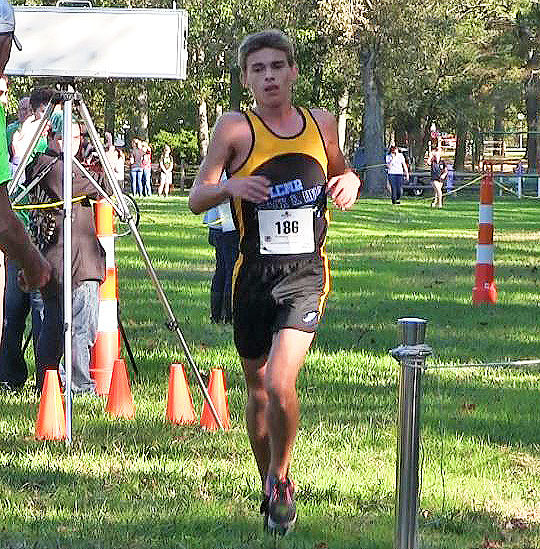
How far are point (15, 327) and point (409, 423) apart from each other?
5.90m

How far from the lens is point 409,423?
4.45 meters

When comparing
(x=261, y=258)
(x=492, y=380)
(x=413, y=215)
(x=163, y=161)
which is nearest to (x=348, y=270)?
(x=492, y=380)

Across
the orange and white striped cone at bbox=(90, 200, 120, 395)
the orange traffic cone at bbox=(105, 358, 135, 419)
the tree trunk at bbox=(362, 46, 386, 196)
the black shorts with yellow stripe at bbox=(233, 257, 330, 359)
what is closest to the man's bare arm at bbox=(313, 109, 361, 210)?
the black shorts with yellow stripe at bbox=(233, 257, 330, 359)

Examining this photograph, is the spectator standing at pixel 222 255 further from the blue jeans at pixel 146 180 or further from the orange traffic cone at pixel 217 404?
the blue jeans at pixel 146 180

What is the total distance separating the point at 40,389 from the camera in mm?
9516

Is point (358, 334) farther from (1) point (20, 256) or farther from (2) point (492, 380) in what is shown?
(1) point (20, 256)

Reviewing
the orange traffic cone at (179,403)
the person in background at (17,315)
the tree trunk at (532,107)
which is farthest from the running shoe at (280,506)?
the tree trunk at (532,107)

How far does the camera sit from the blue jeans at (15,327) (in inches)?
384

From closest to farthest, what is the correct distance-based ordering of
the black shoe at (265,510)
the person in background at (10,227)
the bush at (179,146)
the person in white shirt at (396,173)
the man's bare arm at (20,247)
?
the person in background at (10,227), the man's bare arm at (20,247), the black shoe at (265,510), the person in white shirt at (396,173), the bush at (179,146)

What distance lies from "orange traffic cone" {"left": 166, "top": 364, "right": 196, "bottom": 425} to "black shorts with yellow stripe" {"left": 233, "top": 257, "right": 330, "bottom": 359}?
→ 7.09 feet

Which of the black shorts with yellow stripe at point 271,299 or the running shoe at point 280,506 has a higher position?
the black shorts with yellow stripe at point 271,299

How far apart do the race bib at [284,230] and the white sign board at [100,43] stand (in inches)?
64.2

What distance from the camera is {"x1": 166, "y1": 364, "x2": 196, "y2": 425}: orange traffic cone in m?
8.43

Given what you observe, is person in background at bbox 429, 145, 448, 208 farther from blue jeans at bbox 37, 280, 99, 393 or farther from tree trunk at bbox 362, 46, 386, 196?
blue jeans at bbox 37, 280, 99, 393
